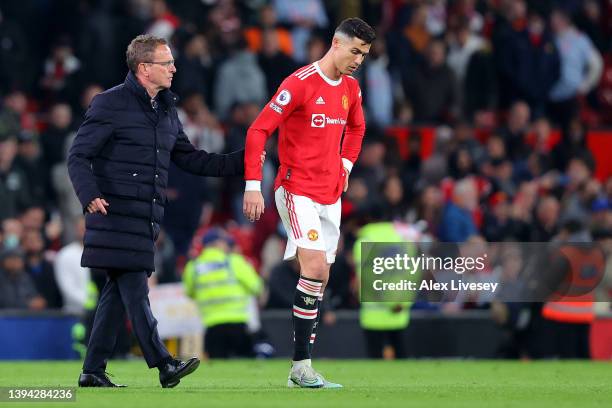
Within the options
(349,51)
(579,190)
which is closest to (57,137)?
(579,190)

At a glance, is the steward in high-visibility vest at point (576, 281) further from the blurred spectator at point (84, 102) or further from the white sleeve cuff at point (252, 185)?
the blurred spectator at point (84, 102)

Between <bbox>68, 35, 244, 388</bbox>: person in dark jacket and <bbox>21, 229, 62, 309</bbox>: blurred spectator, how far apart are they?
7.73 meters

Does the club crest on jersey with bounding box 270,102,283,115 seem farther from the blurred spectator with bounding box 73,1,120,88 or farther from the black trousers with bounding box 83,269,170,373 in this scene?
the blurred spectator with bounding box 73,1,120,88

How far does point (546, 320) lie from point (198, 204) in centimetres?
480

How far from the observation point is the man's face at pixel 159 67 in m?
10.6

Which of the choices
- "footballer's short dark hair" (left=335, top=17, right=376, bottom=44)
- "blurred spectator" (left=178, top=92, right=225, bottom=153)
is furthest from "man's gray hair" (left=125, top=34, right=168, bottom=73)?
"blurred spectator" (left=178, top=92, right=225, bottom=153)

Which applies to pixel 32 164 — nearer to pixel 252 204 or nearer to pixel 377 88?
pixel 377 88

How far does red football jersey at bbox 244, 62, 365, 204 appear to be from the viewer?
10.8m

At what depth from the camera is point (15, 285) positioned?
18.0m

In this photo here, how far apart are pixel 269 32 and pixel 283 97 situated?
11.0 meters

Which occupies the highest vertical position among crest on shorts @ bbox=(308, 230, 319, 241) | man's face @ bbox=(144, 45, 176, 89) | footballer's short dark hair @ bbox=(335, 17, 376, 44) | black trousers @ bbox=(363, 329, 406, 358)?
footballer's short dark hair @ bbox=(335, 17, 376, 44)

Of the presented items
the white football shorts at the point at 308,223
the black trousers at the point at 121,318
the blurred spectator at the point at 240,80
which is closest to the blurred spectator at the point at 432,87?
the blurred spectator at the point at 240,80

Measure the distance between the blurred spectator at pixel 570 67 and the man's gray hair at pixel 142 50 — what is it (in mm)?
13500

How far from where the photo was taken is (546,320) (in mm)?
17328
